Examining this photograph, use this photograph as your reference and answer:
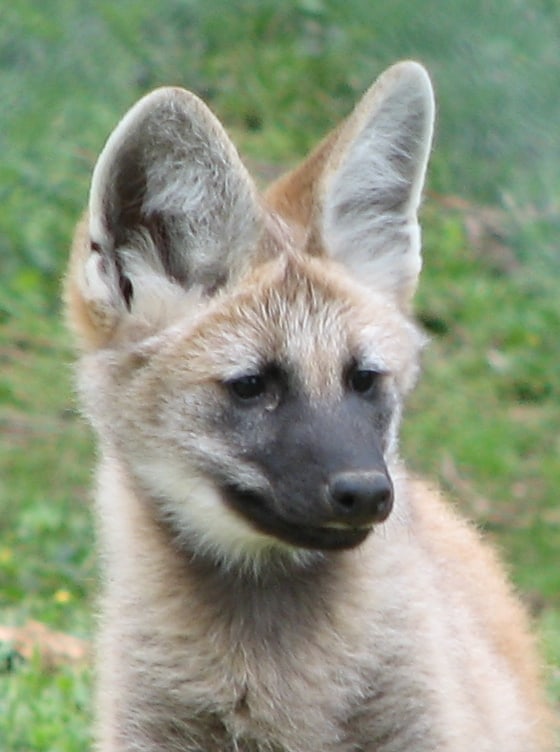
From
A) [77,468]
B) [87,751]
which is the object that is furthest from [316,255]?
[77,468]

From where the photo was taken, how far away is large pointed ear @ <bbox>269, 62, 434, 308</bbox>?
442 centimetres

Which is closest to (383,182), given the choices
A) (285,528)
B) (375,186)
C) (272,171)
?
(375,186)

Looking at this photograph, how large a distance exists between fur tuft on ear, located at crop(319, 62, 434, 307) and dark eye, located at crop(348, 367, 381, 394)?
0.44m

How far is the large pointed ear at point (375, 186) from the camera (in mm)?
4418

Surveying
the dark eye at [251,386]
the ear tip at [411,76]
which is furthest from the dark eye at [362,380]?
the ear tip at [411,76]

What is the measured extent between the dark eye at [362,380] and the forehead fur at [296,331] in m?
0.02

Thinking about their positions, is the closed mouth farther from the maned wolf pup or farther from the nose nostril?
the nose nostril

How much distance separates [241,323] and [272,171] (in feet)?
18.6

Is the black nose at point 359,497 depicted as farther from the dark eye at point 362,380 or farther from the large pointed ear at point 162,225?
the large pointed ear at point 162,225

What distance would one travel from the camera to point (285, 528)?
158 inches

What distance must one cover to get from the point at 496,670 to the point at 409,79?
1723 millimetres

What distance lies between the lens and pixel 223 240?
14.3 ft

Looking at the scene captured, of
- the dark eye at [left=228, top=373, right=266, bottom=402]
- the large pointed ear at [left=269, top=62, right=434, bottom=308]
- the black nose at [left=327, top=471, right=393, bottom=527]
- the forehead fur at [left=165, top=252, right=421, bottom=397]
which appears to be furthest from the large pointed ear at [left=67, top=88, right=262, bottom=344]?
the black nose at [left=327, top=471, right=393, bottom=527]

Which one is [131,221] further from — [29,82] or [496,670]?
[496,670]
